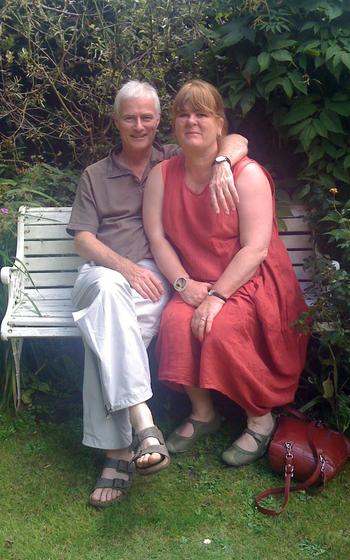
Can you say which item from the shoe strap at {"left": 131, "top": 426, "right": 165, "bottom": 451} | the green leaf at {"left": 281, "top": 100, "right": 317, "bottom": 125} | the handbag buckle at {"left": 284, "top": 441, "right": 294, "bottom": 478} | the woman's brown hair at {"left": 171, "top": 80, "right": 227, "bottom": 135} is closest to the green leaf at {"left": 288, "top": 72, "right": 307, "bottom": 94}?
the green leaf at {"left": 281, "top": 100, "right": 317, "bottom": 125}

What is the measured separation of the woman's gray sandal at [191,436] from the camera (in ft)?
11.0

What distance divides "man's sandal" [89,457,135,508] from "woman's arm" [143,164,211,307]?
0.79m

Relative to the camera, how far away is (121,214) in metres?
3.60

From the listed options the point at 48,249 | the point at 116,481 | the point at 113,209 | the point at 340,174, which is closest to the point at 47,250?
the point at 48,249

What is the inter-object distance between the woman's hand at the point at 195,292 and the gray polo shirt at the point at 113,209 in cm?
37

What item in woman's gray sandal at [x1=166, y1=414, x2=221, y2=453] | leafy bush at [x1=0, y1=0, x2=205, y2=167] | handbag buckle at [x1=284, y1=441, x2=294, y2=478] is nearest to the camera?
handbag buckle at [x1=284, y1=441, x2=294, y2=478]

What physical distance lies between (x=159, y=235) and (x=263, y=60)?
104cm

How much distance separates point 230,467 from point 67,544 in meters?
0.84

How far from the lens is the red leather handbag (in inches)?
119

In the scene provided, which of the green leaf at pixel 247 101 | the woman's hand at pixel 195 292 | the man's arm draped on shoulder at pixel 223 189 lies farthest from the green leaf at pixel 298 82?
the woman's hand at pixel 195 292

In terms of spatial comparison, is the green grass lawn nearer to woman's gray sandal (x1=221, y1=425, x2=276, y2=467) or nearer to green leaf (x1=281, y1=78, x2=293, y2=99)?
woman's gray sandal (x1=221, y1=425, x2=276, y2=467)

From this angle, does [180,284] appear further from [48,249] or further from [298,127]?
[298,127]

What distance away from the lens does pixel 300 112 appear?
377 centimetres

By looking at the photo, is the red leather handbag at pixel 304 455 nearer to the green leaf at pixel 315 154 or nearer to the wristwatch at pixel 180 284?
the wristwatch at pixel 180 284
